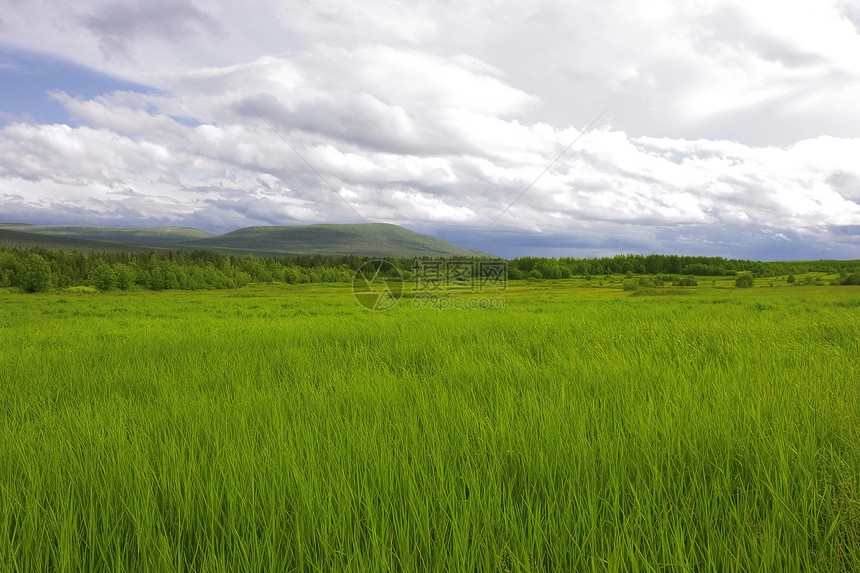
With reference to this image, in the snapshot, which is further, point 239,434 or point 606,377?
point 606,377

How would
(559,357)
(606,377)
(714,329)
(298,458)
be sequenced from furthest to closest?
(714,329) → (559,357) → (606,377) → (298,458)

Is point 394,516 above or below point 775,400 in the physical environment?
below

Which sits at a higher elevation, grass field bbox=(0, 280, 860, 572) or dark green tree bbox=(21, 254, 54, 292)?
grass field bbox=(0, 280, 860, 572)

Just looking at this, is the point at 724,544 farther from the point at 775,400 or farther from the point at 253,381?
the point at 253,381

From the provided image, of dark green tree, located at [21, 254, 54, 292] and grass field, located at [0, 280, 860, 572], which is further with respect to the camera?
dark green tree, located at [21, 254, 54, 292]

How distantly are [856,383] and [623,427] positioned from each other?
3.24 m

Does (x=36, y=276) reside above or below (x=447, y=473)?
below

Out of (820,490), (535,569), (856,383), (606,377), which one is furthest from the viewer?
(606,377)

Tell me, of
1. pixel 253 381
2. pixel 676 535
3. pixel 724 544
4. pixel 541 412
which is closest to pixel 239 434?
pixel 253 381

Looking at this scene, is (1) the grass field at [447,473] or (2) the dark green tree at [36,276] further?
(2) the dark green tree at [36,276]

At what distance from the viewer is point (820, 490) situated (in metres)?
2.44

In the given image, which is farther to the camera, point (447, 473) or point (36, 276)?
point (36, 276)

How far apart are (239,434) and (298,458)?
738mm

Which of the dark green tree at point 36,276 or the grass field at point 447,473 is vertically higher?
the grass field at point 447,473
